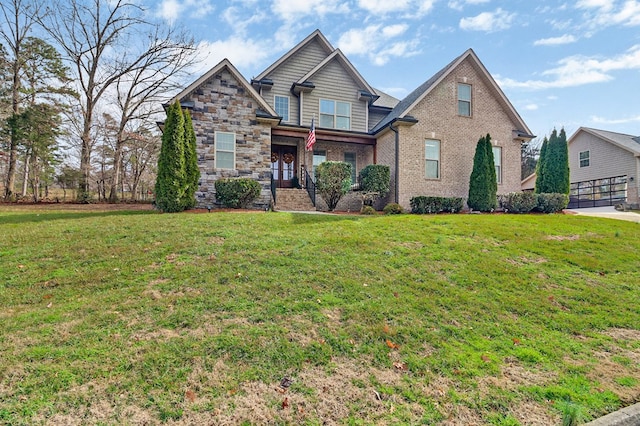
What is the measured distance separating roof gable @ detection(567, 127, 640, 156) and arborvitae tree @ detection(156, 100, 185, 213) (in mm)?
25673

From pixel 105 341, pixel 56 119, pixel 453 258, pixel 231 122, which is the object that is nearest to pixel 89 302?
pixel 105 341

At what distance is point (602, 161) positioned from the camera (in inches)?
886

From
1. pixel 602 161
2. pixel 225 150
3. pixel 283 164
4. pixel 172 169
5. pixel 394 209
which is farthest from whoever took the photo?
pixel 602 161

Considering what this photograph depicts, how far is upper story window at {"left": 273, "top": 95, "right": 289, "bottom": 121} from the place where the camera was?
53.5 feet

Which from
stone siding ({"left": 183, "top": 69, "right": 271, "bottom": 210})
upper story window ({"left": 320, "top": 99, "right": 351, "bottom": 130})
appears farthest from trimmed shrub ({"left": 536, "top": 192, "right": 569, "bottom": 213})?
stone siding ({"left": 183, "top": 69, "right": 271, "bottom": 210})

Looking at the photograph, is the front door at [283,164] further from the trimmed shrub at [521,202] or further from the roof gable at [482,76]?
the trimmed shrub at [521,202]

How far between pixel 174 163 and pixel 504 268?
32.1 feet

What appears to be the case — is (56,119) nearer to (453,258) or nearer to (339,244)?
(339,244)

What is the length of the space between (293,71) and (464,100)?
8610mm

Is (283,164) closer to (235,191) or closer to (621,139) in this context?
(235,191)

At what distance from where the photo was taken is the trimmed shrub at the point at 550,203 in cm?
1434

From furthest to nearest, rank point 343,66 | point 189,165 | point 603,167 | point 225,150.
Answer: point 603,167
point 343,66
point 225,150
point 189,165

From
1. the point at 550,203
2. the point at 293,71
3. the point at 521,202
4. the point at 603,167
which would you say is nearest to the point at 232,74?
the point at 293,71

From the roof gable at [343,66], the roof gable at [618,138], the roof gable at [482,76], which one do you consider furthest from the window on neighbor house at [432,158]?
the roof gable at [618,138]
